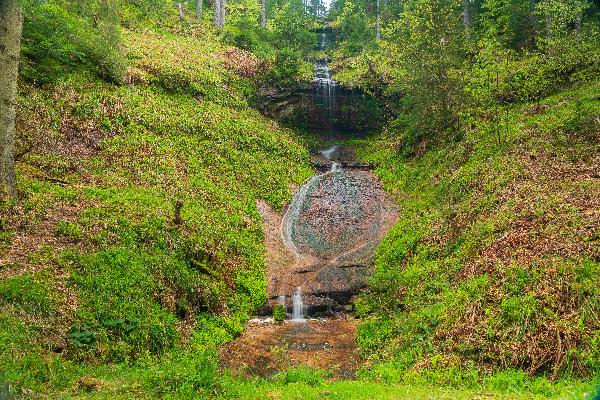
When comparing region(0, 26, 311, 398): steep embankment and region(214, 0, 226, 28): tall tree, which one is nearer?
region(0, 26, 311, 398): steep embankment

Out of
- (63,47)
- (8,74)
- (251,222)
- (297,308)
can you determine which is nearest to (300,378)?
(297,308)

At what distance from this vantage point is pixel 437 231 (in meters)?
14.1

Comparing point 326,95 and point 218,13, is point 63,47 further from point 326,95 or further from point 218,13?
point 218,13

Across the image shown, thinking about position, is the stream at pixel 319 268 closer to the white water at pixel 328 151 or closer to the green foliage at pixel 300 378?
the white water at pixel 328 151

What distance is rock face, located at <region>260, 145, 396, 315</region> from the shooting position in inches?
558

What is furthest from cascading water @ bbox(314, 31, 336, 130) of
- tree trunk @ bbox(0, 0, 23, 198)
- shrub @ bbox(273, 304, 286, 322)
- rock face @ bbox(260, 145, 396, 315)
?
tree trunk @ bbox(0, 0, 23, 198)

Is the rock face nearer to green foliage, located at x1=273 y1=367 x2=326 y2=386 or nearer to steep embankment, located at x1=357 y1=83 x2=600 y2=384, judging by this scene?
steep embankment, located at x1=357 y1=83 x2=600 y2=384

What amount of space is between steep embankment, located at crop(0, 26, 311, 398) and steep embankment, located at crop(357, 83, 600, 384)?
13.5ft

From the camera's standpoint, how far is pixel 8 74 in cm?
978

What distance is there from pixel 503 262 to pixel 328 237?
8.63m

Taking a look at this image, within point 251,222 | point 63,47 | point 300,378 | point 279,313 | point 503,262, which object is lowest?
point 279,313

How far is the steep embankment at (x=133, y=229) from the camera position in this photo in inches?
301

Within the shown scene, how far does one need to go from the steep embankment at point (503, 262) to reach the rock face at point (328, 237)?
91cm

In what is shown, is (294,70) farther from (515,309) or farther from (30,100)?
(515,309)
